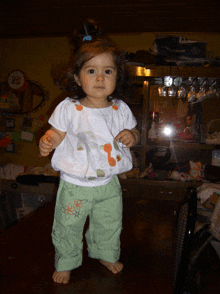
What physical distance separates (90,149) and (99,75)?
221 millimetres

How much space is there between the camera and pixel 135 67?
4.98 feet

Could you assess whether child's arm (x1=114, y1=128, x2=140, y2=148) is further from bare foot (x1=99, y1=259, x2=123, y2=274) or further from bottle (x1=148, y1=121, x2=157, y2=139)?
bottle (x1=148, y1=121, x2=157, y2=139)

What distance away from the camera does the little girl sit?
64 cm

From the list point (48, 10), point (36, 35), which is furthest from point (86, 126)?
point (36, 35)

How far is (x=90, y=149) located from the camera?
66 centimetres

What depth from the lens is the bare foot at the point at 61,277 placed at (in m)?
0.69

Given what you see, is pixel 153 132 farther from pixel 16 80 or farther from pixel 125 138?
pixel 16 80

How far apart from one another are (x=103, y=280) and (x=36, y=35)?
2116mm

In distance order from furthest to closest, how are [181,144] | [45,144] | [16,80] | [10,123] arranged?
[10,123]
[16,80]
[181,144]
[45,144]

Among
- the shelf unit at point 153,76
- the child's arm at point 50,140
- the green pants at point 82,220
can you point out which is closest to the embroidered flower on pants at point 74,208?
Result: the green pants at point 82,220

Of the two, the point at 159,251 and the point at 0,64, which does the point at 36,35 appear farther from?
the point at 159,251

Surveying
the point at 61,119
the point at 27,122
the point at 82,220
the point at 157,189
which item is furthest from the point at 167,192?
the point at 27,122

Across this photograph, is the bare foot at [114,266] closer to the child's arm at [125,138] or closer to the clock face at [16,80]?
the child's arm at [125,138]

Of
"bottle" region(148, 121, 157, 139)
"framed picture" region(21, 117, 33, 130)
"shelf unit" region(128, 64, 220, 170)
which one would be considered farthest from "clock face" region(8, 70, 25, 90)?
"bottle" region(148, 121, 157, 139)
